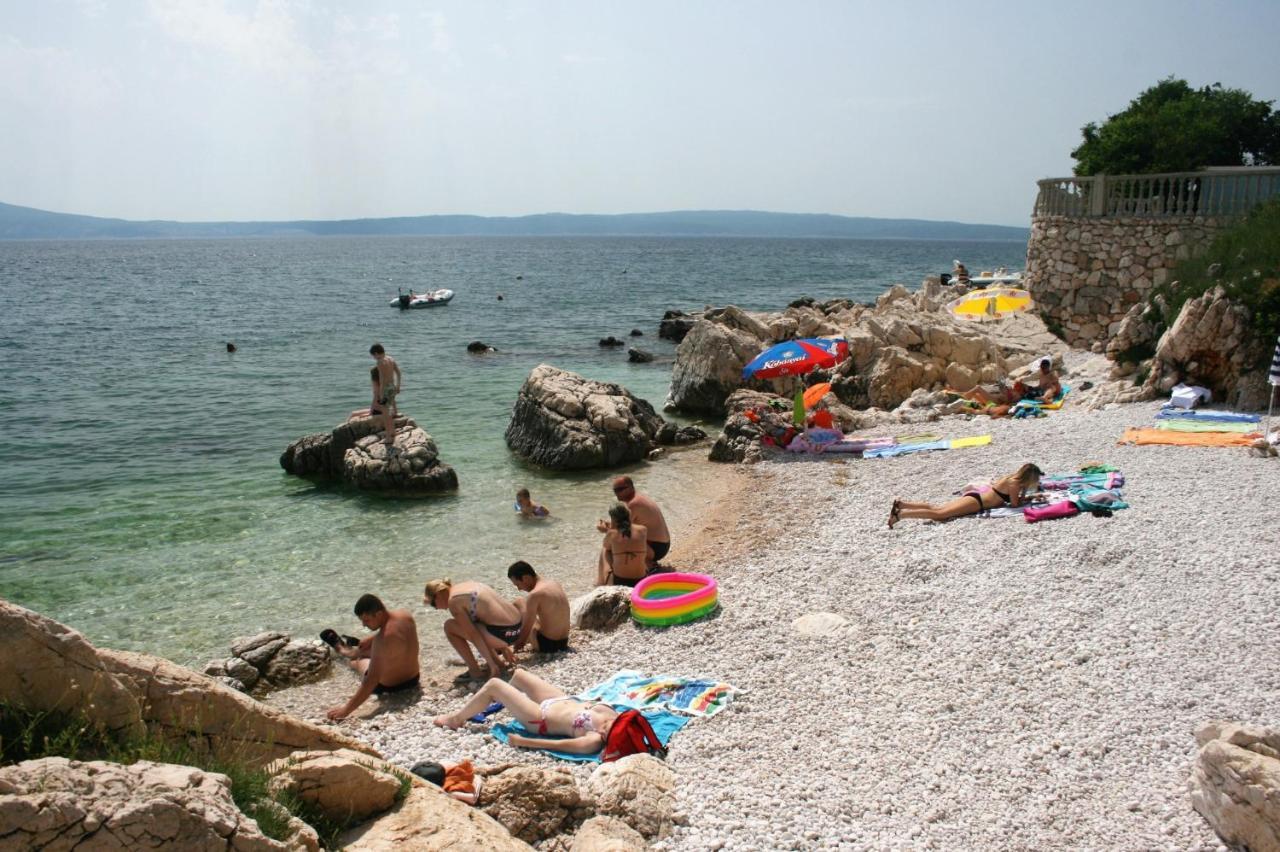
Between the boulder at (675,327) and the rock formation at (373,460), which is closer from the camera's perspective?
the rock formation at (373,460)

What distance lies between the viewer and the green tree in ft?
85.8

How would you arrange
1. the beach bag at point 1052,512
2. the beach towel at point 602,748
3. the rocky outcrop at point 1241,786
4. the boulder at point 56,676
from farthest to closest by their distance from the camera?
the beach bag at point 1052,512
the beach towel at point 602,748
the rocky outcrop at point 1241,786
the boulder at point 56,676

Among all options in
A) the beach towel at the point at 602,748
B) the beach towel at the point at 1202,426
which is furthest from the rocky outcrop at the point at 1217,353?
the beach towel at the point at 602,748

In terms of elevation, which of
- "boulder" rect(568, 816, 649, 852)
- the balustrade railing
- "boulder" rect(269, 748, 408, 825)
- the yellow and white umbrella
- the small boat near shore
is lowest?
"boulder" rect(568, 816, 649, 852)

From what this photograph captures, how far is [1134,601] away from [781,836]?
492cm

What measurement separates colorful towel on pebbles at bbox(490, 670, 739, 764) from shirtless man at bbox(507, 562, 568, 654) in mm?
1296

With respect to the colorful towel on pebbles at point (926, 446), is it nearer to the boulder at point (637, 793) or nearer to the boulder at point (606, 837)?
the boulder at point (637, 793)

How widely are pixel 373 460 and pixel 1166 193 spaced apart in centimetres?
2079

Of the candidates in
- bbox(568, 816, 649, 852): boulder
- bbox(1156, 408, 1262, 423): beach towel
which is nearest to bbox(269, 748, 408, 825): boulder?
bbox(568, 816, 649, 852): boulder

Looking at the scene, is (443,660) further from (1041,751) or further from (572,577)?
(1041,751)

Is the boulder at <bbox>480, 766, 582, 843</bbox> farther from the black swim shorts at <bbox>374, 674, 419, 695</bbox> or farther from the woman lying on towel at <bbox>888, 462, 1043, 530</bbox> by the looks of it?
the woman lying on towel at <bbox>888, 462, 1043, 530</bbox>

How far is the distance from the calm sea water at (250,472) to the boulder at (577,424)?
618 mm

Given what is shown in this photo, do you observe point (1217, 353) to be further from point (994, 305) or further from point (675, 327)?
point (675, 327)

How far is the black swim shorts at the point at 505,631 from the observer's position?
9.65m
